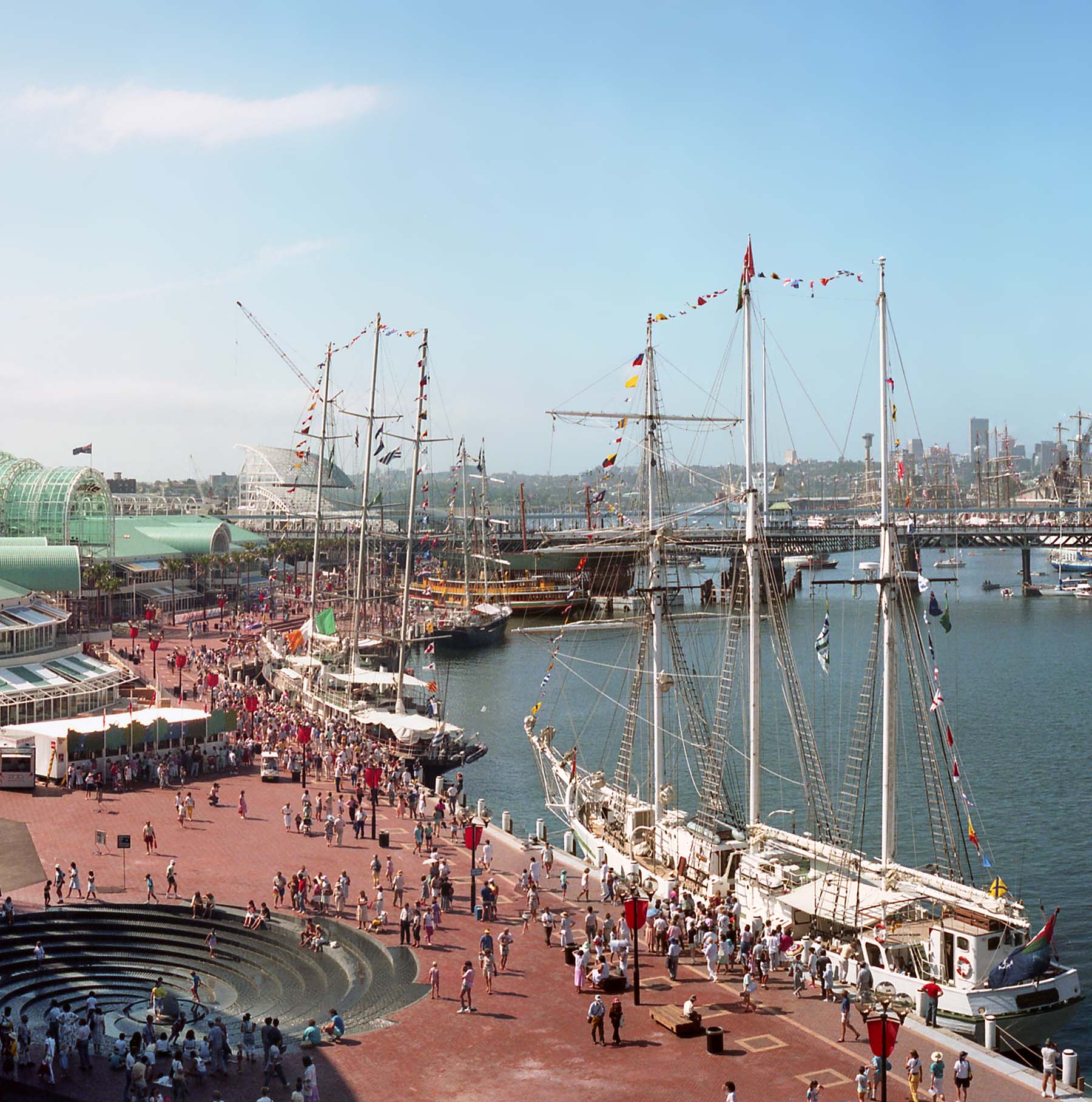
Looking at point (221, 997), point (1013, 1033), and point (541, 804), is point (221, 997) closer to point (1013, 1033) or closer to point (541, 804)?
point (1013, 1033)

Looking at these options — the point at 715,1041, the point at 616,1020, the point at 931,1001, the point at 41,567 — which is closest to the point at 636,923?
the point at 616,1020

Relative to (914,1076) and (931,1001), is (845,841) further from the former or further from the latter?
(914,1076)

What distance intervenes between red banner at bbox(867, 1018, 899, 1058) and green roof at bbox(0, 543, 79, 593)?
58.3m

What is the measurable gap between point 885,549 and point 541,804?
67.2 feet

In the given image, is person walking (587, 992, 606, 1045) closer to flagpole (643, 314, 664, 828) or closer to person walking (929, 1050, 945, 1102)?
person walking (929, 1050, 945, 1102)

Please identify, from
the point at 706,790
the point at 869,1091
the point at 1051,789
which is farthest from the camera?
the point at 1051,789

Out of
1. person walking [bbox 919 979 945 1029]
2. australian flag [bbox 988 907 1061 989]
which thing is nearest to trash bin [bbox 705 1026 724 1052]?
person walking [bbox 919 979 945 1029]

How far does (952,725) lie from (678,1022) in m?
40.4

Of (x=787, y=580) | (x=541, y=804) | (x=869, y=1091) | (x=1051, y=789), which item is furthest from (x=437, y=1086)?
(x=787, y=580)

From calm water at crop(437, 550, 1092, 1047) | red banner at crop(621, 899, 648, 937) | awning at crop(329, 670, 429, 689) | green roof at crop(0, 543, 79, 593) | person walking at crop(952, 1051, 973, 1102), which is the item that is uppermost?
green roof at crop(0, 543, 79, 593)

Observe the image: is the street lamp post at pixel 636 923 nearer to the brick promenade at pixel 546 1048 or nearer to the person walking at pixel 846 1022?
the brick promenade at pixel 546 1048

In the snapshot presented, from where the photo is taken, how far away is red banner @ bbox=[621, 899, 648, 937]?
2412 centimetres

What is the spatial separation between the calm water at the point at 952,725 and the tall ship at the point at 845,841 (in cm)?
100

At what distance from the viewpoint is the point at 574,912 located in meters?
29.9
